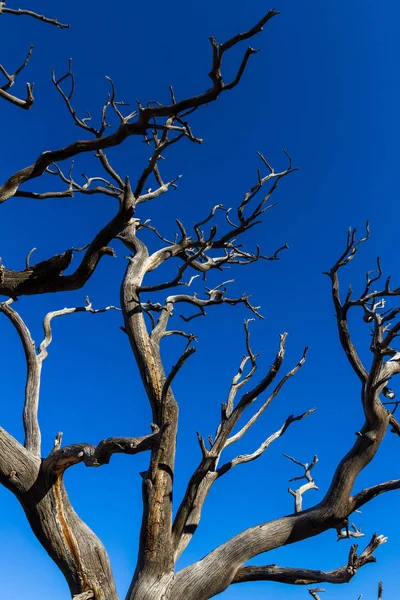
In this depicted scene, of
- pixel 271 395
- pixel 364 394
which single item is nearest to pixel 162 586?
pixel 271 395

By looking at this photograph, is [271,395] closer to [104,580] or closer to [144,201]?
[104,580]

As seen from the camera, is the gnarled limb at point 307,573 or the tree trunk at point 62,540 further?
the gnarled limb at point 307,573

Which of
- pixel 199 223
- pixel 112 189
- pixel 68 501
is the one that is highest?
pixel 112 189

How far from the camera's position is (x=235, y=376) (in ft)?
19.9

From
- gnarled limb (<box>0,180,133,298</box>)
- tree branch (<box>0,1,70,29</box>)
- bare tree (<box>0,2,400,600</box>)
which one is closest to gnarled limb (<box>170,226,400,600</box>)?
bare tree (<box>0,2,400,600</box>)

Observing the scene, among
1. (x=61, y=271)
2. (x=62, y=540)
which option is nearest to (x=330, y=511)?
(x=62, y=540)

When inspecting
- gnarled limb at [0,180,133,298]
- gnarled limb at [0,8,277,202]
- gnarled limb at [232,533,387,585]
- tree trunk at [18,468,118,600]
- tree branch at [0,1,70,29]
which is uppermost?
tree branch at [0,1,70,29]

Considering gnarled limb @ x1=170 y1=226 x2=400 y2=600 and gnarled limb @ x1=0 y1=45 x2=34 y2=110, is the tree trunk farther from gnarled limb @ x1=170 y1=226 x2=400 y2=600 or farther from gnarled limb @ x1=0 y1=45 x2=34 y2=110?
gnarled limb @ x1=0 y1=45 x2=34 y2=110

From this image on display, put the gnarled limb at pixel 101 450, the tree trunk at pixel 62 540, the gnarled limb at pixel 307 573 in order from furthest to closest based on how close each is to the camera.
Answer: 1. the gnarled limb at pixel 307 573
2. the tree trunk at pixel 62 540
3. the gnarled limb at pixel 101 450

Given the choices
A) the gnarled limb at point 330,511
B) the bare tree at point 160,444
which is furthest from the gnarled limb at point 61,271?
the gnarled limb at point 330,511

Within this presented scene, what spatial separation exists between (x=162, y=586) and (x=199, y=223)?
4346 mm

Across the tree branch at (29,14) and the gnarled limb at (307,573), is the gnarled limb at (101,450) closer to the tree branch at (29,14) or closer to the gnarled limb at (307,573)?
the gnarled limb at (307,573)

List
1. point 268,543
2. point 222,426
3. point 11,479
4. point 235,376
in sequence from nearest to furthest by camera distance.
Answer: point 11,479 → point 268,543 → point 222,426 → point 235,376

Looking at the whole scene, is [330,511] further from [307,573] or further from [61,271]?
[61,271]
